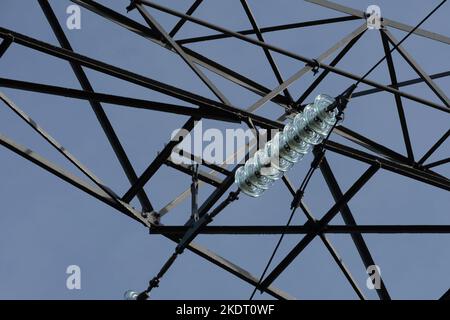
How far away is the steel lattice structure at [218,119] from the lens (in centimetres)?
1183

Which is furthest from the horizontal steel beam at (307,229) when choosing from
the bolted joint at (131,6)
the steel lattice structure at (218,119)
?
the bolted joint at (131,6)

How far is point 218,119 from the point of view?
479 inches

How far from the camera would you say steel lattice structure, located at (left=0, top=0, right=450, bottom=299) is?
466 inches

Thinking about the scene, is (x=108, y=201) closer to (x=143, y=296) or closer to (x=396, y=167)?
(x=143, y=296)

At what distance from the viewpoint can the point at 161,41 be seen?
13992 millimetres

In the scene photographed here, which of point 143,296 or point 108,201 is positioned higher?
point 108,201

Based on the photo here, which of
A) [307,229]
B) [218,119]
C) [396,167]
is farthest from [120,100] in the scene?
[396,167]

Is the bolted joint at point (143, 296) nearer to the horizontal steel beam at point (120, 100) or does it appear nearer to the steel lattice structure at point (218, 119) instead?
the steel lattice structure at point (218, 119)

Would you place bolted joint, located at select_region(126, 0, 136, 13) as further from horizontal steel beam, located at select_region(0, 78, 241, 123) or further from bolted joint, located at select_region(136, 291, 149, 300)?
bolted joint, located at select_region(136, 291, 149, 300)

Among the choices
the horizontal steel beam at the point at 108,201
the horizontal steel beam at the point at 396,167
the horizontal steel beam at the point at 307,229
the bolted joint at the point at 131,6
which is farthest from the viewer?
the bolted joint at the point at 131,6

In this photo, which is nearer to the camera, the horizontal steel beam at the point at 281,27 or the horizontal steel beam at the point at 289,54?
the horizontal steel beam at the point at 289,54

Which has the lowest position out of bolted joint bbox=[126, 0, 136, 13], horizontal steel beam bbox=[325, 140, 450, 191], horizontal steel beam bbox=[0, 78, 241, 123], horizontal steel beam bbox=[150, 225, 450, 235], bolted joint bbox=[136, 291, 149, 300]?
bolted joint bbox=[136, 291, 149, 300]

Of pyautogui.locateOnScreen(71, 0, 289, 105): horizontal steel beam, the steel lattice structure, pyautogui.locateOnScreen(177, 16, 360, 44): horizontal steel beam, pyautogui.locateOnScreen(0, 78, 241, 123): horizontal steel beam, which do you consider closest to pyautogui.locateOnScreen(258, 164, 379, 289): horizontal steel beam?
the steel lattice structure
